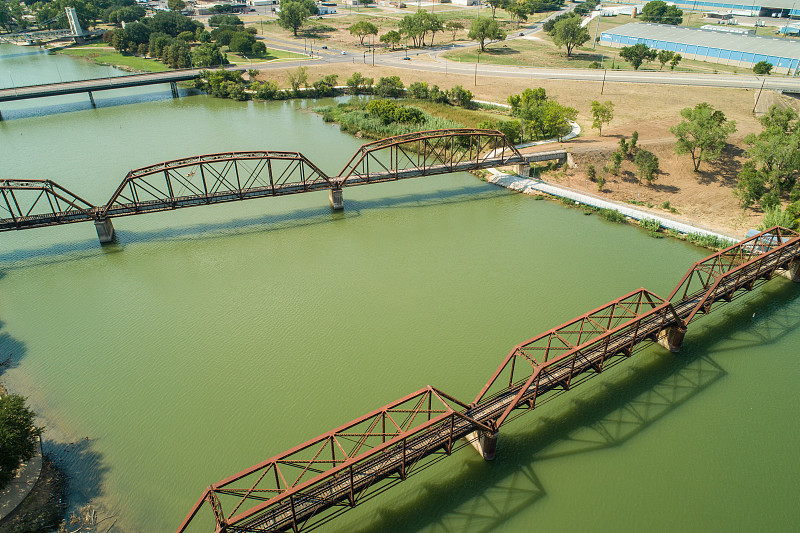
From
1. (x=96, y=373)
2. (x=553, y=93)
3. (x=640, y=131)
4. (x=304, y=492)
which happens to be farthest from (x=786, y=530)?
(x=553, y=93)

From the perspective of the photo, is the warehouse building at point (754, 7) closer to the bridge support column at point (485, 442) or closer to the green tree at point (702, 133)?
the green tree at point (702, 133)

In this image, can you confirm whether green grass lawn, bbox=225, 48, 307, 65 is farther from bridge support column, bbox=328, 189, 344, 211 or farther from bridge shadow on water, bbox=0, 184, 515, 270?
bridge support column, bbox=328, 189, 344, 211

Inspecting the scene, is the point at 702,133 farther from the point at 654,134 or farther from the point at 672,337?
the point at 672,337

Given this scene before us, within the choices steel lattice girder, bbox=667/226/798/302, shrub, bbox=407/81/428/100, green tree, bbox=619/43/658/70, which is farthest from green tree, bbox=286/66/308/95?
steel lattice girder, bbox=667/226/798/302

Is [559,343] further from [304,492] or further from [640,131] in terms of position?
[640,131]

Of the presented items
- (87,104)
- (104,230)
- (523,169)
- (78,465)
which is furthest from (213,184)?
(87,104)

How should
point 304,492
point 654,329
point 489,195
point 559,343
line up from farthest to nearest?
point 489,195 < point 559,343 < point 654,329 < point 304,492

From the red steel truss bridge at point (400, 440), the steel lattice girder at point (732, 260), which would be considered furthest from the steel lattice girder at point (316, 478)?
the steel lattice girder at point (732, 260)
